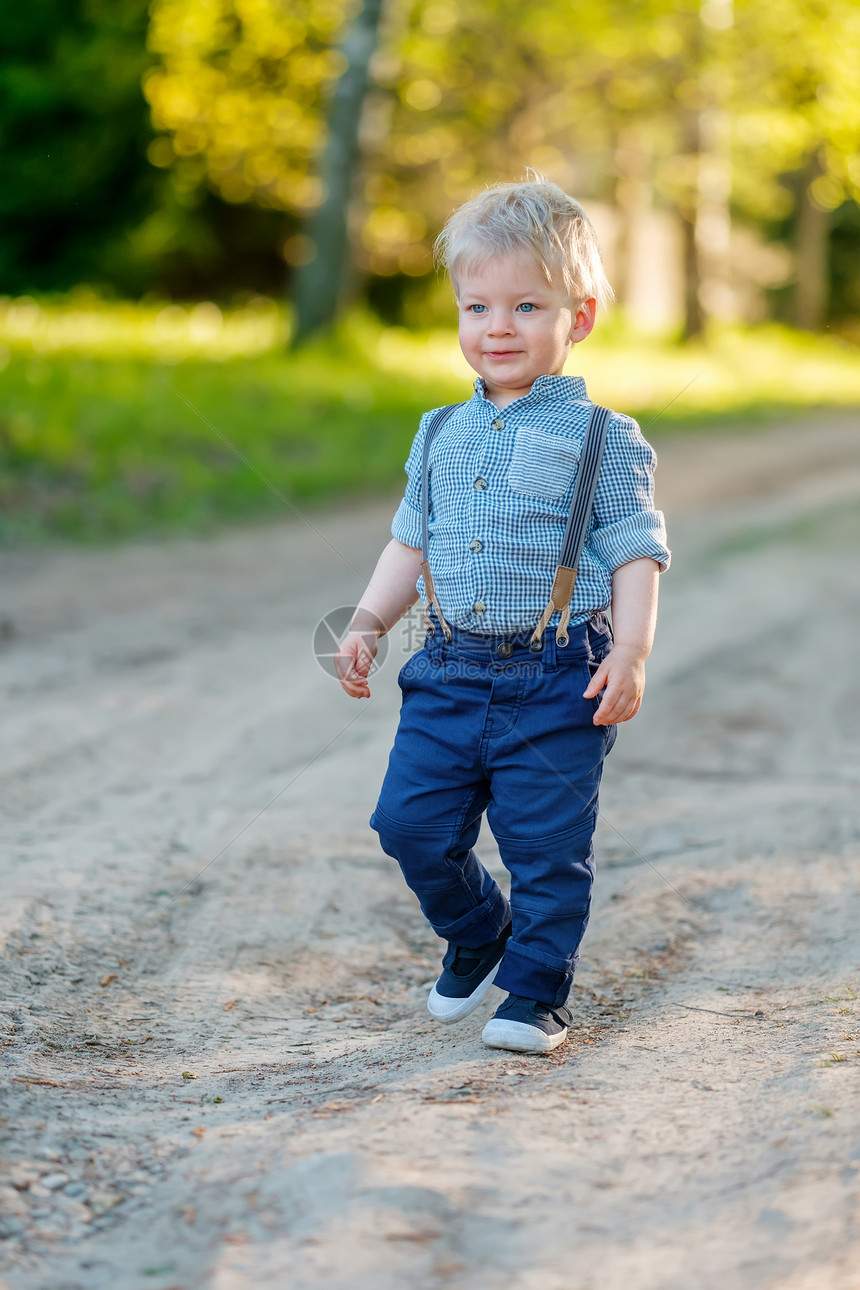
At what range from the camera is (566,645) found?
230 cm

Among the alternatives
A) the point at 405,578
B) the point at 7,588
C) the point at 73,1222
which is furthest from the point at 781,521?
the point at 73,1222

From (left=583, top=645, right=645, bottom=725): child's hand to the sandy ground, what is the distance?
620mm

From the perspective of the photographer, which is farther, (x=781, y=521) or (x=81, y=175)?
(x=81, y=175)

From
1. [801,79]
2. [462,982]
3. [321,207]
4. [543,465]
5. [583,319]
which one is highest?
[801,79]

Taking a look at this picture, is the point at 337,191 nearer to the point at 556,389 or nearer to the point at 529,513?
the point at 556,389

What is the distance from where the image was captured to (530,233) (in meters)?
2.24

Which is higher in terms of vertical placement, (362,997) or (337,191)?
(337,191)

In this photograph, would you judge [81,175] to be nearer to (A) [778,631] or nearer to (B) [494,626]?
(A) [778,631]

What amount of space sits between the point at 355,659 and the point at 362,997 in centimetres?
79

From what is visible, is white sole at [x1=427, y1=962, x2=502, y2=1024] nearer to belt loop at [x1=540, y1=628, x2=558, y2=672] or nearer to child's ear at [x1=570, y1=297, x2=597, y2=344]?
belt loop at [x1=540, y1=628, x2=558, y2=672]

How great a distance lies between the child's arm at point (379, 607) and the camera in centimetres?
247

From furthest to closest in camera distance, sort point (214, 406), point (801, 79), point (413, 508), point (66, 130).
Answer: point (801, 79) → point (66, 130) → point (214, 406) → point (413, 508)

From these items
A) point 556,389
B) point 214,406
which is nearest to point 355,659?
point 556,389

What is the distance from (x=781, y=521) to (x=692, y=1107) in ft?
21.3
